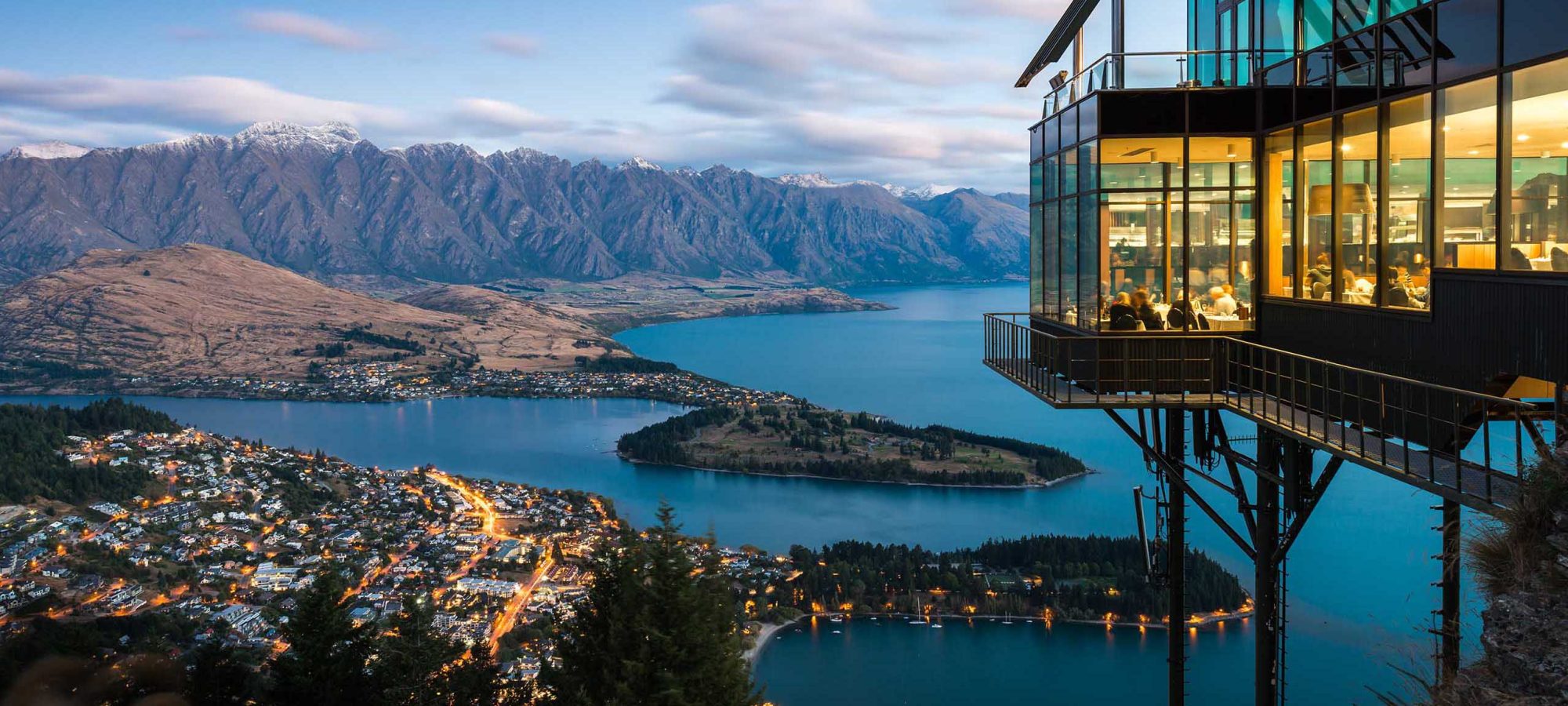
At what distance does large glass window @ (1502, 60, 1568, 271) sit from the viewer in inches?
300

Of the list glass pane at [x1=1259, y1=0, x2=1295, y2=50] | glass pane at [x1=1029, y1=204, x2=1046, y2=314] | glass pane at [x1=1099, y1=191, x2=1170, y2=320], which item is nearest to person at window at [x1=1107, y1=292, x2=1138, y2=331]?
glass pane at [x1=1099, y1=191, x2=1170, y2=320]

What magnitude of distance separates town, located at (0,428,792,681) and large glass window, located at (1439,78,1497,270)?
2892 cm

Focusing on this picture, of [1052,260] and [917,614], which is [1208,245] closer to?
[1052,260]

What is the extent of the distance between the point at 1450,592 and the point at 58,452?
87.3 m

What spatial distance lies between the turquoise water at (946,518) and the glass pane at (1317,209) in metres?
3.43

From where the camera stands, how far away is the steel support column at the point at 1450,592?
8.13m

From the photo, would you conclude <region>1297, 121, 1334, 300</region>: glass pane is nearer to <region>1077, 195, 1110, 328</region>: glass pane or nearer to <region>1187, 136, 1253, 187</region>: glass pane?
<region>1187, 136, 1253, 187</region>: glass pane

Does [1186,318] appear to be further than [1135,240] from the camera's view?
No

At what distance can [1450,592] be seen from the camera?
32.9 ft

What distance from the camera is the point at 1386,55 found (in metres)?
9.90

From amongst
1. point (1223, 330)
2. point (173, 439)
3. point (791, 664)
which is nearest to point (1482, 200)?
point (1223, 330)

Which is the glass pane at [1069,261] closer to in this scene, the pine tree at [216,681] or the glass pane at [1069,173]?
the glass pane at [1069,173]

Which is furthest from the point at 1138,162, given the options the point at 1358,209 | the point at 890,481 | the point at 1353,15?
the point at 890,481

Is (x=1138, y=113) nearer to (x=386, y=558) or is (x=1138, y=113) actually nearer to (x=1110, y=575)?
(x=1110, y=575)
